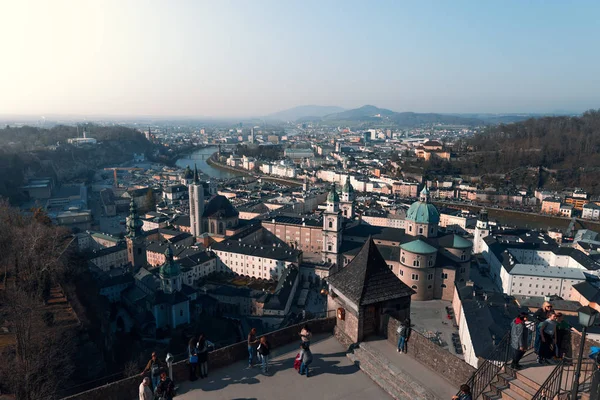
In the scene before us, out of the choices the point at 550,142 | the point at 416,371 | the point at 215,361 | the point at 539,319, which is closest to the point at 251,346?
the point at 215,361

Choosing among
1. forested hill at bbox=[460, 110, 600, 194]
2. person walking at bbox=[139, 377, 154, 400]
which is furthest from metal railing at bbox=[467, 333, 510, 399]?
forested hill at bbox=[460, 110, 600, 194]

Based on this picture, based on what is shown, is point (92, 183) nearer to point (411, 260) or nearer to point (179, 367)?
point (411, 260)

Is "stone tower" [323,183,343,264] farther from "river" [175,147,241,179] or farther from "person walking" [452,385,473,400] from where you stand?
"river" [175,147,241,179]

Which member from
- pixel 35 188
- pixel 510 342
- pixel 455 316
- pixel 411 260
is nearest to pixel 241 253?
pixel 411 260

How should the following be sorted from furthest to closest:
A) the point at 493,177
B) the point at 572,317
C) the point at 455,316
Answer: the point at 493,177 < the point at 455,316 < the point at 572,317

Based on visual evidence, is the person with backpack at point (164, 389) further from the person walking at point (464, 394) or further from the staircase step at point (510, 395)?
the staircase step at point (510, 395)

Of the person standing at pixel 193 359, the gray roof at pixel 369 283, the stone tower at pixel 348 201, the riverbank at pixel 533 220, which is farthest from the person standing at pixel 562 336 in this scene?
the riverbank at pixel 533 220
